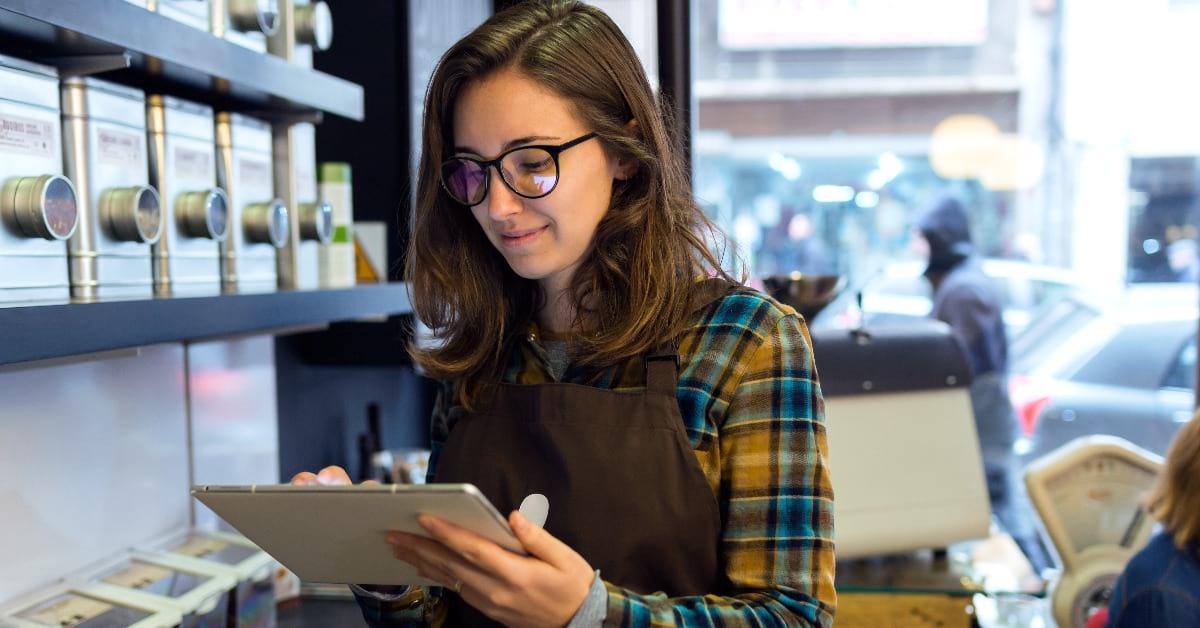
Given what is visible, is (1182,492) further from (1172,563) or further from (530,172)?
(530,172)

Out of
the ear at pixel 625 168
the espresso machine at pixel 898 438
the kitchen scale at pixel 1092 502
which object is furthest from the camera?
the kitchen scale at pixel 1092 502

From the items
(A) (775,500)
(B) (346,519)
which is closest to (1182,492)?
(A) (775,500)

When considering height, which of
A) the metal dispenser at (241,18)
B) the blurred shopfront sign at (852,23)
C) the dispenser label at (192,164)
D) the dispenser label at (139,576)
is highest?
the blurred shopfront sign at (852,23)

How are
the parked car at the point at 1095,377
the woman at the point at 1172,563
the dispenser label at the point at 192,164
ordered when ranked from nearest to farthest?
the dispenser label at the point at 192,164
the woman at the point at 1172,563
the parked car at the point at 1095,377

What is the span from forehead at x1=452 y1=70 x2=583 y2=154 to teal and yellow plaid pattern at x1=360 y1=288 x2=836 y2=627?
0.28 metres

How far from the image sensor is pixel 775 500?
1203 millimetres

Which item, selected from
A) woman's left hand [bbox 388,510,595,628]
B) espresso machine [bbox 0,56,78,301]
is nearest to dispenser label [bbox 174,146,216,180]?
espresso machine [bbox 0,56,78,301]

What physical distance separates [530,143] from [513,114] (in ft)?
0.13

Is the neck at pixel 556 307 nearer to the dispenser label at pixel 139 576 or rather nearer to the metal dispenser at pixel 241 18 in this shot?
the metal dispenser at pixel 241 18

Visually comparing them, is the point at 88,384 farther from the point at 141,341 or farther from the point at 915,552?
the point at 915,552

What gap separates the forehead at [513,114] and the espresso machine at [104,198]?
1.30 feet

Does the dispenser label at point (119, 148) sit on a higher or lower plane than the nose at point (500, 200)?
higher

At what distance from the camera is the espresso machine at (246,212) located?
63.0 inches

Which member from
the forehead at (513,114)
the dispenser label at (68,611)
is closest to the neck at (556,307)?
the forehead at (513,114)
